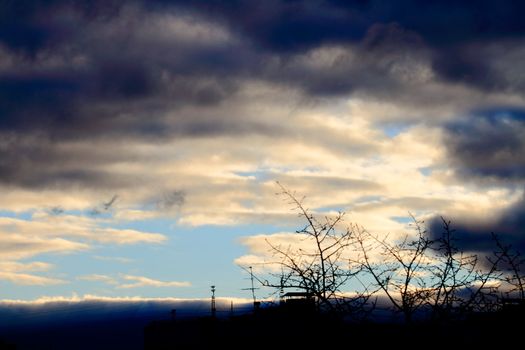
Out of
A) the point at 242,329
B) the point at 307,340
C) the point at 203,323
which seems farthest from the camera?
the point at 203,323

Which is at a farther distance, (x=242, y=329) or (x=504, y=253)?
(x=242, y=329)

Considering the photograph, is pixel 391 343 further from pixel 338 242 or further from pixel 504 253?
pixel 504 253

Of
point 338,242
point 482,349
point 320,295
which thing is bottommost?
point 482,349

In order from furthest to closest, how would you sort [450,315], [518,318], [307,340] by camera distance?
[518,318] → [307,340] → [450,315]

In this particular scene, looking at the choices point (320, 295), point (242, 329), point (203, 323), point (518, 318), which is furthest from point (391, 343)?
point (203, 323)

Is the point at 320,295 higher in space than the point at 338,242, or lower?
lower

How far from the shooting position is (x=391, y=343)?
12.8 meters

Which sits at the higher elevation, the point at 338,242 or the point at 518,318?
the point at 338,242

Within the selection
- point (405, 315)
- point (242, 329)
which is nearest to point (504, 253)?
point (405, 315)

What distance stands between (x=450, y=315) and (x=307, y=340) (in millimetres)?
2552

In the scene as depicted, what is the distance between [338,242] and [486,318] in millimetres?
3771

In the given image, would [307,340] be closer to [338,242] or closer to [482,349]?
[338,242]

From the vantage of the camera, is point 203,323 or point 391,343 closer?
point 391,343

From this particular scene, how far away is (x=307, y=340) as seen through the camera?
12719 millimetres
